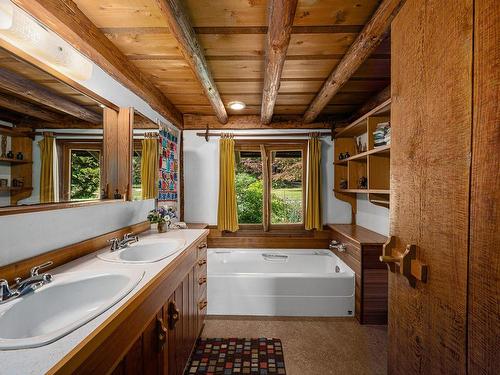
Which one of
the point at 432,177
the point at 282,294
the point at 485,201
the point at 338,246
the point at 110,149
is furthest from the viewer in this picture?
the point at 338,246

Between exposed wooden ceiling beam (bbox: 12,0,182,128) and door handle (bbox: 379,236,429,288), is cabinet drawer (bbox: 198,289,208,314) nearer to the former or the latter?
door handle (bbox: 379,236,429,288)

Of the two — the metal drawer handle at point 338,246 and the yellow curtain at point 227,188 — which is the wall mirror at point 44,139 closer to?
the yellow curtain at point 227,188

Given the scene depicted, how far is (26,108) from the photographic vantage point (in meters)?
1.18

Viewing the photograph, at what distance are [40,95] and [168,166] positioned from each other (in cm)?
171

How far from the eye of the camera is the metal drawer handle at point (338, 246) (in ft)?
9.46

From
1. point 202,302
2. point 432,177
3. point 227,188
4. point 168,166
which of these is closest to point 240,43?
point 432,177

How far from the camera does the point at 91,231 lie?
62.7 inches

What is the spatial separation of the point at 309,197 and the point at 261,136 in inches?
41.0

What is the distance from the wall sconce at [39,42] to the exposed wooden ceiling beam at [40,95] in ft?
0.42

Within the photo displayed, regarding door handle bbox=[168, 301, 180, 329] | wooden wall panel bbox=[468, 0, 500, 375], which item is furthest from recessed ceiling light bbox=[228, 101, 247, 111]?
wooden wall panel bbox=[468, 0, 500, 375]

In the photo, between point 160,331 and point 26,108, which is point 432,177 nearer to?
point 160,331

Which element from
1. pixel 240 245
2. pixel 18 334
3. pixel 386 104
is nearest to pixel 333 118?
pixel 386 104

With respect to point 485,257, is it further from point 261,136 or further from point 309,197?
point 261,136

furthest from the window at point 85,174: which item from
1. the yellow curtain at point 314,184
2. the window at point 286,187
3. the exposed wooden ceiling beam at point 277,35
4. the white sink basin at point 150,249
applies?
the yellow curtain at point 314,184
